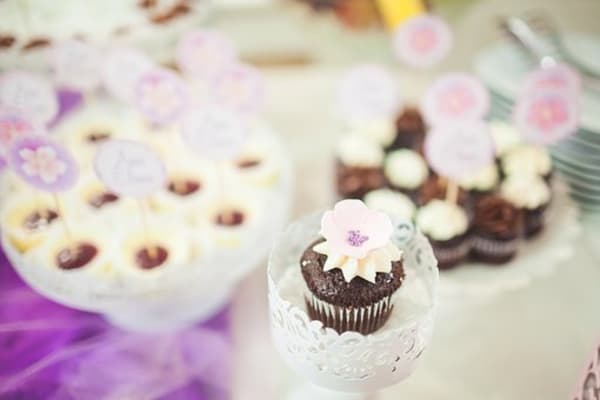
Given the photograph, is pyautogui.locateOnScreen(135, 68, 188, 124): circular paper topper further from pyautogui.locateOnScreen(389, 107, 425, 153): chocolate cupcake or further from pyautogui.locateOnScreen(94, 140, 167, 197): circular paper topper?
pyautogui.locateOnScreen(389, 107, 425, 153): chocolate cupcake

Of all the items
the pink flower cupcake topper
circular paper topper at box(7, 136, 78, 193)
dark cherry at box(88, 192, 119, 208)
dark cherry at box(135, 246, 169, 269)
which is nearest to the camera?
the pink flower cupcake topper

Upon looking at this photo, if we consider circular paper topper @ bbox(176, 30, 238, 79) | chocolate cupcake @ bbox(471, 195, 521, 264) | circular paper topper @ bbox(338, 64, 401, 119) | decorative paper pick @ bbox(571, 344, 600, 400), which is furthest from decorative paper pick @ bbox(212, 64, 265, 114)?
decorative paper pick @ bbox(571, 344, 600, 400)

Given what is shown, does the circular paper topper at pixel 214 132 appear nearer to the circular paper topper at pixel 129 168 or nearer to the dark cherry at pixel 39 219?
the circular paper topper at pixel 129 168

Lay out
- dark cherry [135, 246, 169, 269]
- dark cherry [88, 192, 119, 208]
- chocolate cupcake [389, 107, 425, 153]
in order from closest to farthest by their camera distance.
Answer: dark cherry [135, 246, 169, 269] → dark cherry [88, 192, 119, 208] → chocolate cupcake [389, 107, 425, 153]

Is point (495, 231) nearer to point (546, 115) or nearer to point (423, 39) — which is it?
point (546, 115)

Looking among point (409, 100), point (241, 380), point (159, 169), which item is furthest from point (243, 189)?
point (409, 100)

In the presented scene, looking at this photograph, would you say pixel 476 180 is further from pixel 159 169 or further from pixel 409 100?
pixel 159 169

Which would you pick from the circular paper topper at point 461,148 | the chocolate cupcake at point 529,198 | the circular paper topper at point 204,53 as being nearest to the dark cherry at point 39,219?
the circular paper topper at point 204,53
